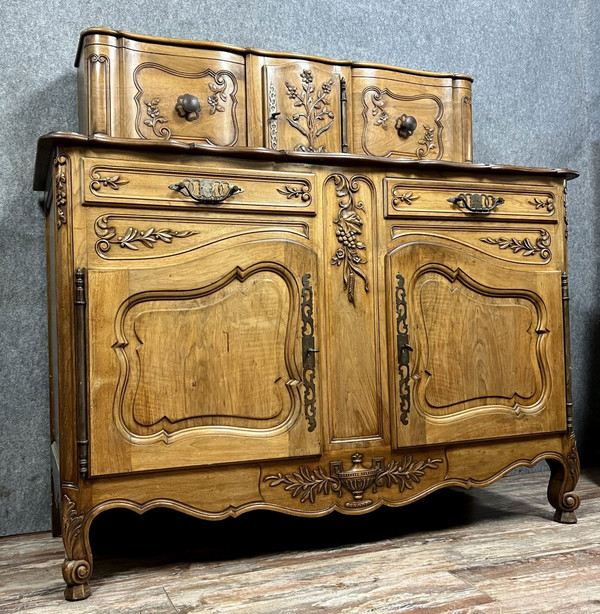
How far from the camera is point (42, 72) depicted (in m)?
1.79

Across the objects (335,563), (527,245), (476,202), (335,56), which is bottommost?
(335,563)

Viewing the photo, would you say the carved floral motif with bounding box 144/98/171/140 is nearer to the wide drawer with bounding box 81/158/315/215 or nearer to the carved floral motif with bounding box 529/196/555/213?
the wide drawer with bounding box 81/158/315/215

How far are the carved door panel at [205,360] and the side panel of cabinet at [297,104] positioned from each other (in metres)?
0.38

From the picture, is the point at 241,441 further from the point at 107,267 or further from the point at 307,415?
the point at 107,267

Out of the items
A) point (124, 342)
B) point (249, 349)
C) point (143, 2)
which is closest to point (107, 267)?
point (124, 342)

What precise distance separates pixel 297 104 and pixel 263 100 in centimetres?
9

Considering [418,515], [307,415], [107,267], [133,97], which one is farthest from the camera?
[418,515]

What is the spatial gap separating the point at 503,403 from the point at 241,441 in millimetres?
657

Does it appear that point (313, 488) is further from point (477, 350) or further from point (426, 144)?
point (426, 144)

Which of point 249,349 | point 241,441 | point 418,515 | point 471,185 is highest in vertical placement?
point 471,185

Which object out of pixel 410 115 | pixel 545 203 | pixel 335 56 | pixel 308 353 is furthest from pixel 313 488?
pixel 335 56

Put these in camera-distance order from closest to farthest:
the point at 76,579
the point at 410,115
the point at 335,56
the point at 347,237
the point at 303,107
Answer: the point at 76,579 < the point at 347,237 < the point at 303,107 < the point at 410,115 < the point at 335,56

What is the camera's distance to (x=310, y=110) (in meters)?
1.72

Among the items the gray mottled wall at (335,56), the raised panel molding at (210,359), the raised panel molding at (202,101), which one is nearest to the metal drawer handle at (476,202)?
the raised panel molding at (210,359)
